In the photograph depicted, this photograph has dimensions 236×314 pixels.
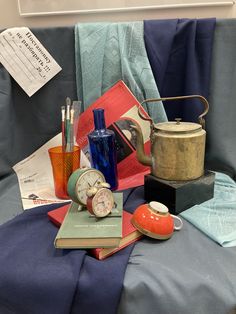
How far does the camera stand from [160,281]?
0.54 m

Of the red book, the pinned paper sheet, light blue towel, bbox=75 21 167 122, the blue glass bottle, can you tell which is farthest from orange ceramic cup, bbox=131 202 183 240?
the pinned paper sheet

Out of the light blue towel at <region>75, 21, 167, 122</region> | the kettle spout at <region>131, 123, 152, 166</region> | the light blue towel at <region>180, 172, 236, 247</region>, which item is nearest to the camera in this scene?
the light blue towel at <region>180, 172, 236, 247</region>

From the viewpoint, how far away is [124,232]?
613 mm

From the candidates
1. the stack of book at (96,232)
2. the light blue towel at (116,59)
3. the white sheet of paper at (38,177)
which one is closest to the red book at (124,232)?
the stack of book at (96,232)

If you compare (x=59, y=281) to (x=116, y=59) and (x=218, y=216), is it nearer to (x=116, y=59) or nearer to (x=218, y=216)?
(x=218, y=216)

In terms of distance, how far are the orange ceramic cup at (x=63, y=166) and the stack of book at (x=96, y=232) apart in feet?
0.47

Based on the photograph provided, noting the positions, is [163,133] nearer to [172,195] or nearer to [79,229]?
[172,195]

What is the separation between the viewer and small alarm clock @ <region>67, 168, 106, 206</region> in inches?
25.8

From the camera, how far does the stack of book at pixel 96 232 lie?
57 centimetres

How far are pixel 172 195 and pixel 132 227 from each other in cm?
13

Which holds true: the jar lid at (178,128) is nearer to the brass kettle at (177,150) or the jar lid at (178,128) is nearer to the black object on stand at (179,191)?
the brass kettle at (177,150)

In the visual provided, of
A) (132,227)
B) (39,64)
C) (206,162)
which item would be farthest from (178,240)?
(39,64)

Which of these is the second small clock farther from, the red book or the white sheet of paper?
the white sheet of paper

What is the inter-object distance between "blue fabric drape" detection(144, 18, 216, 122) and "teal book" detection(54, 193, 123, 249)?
44cm
